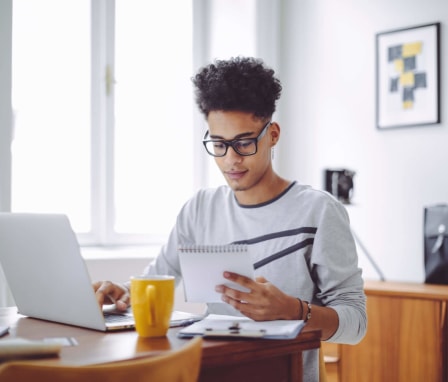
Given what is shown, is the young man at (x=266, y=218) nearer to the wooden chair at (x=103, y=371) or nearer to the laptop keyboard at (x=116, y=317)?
the laptop keyboard at (x=116, y=317)

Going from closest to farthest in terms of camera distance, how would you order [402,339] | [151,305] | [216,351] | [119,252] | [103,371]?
[103,371] → [216,351] → [151,305] → [402,339] → [119,252]

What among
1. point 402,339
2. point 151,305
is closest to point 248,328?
point 151,305

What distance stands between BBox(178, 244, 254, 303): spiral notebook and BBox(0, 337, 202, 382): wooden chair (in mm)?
399

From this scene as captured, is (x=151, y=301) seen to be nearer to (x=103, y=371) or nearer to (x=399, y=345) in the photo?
(x=103, y=371)

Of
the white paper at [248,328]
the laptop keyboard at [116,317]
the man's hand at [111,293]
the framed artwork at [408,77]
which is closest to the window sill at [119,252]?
the framed artwork at [408,77]

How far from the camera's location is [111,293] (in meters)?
1.59

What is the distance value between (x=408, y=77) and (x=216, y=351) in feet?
7.85

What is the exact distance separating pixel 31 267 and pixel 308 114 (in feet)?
7.97

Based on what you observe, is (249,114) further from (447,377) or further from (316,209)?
(447,377)

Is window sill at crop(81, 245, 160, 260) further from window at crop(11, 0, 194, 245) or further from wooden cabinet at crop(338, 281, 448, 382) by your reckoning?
wooden cabinet at crop(338, 281, 448, 382)

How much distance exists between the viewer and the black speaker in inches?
123

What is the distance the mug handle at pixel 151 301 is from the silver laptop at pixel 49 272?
0.12 meters

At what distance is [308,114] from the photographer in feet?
11.9

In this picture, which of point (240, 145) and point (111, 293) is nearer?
point (111, 293)
